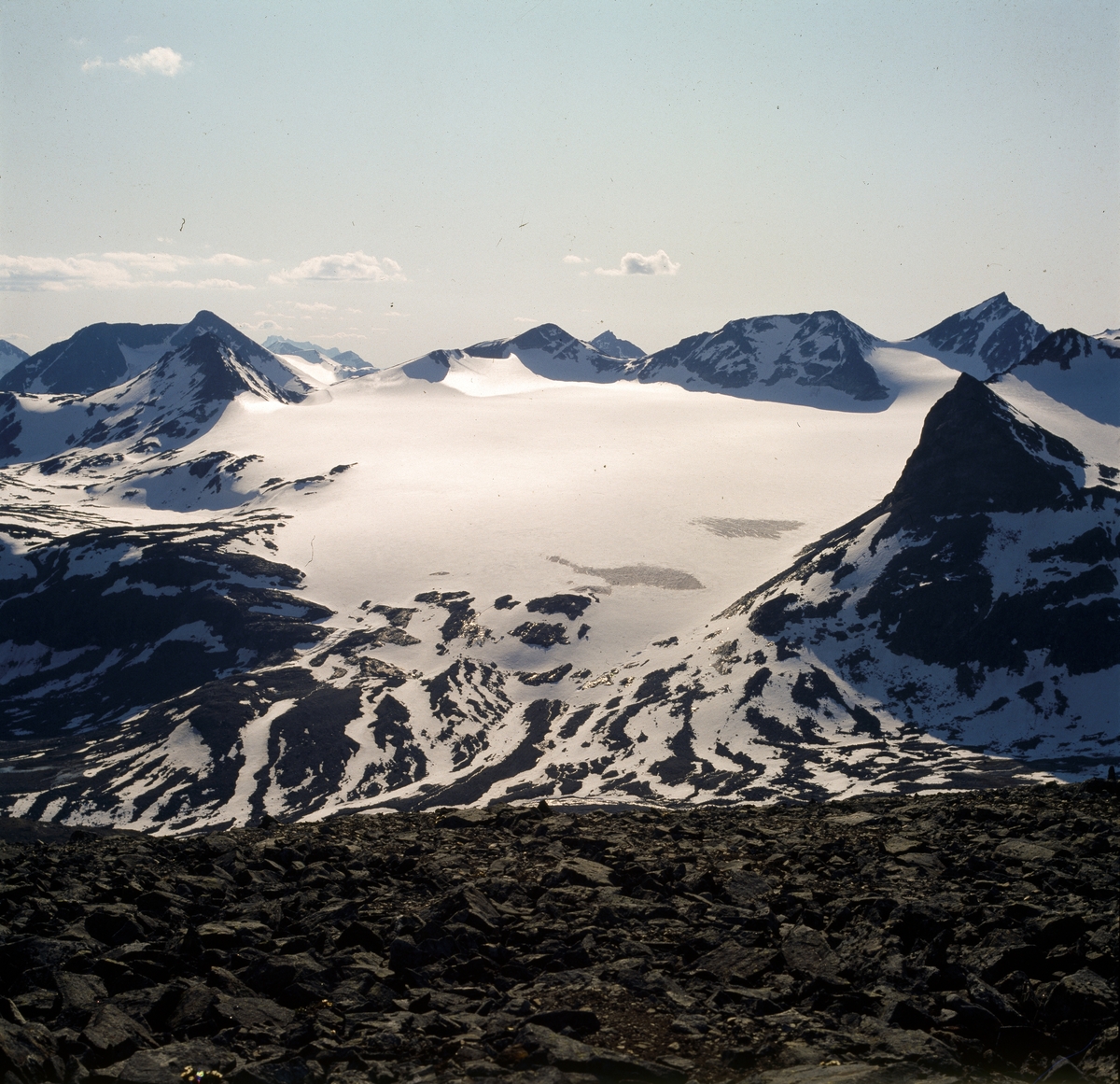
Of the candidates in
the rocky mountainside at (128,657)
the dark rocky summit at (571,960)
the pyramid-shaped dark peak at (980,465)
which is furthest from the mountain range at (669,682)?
the dark rocky summit at (571,960)

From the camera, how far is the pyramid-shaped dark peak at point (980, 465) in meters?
160

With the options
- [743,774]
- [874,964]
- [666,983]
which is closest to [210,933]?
[666,983]

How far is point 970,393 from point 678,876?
589 ft

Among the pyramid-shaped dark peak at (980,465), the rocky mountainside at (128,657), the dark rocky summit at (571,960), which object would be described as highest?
the pyramid-shaped dark peak at (980,465)

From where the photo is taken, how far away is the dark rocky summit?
12852 mm

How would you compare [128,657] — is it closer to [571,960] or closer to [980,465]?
[980,465]

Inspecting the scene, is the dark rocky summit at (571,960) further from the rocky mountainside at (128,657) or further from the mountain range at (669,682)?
the rocky mountainside at (128,657)

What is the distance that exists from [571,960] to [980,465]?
17266 cm

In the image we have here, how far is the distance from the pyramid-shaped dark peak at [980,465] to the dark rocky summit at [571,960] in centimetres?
15166

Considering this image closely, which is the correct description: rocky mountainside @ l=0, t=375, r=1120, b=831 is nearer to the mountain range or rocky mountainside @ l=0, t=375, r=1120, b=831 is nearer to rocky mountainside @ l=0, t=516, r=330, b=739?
the mountain range

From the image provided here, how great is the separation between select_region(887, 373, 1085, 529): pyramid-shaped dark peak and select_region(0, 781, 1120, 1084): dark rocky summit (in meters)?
152

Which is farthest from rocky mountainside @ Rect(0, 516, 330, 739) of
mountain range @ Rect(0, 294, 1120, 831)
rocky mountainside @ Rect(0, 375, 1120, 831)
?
rocky mountainside @ Rect(0, 375, 1120, 831)

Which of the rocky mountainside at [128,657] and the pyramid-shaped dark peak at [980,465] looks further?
the rocky mountainside at [128,657]

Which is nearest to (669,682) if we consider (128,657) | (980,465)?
(980,465)
